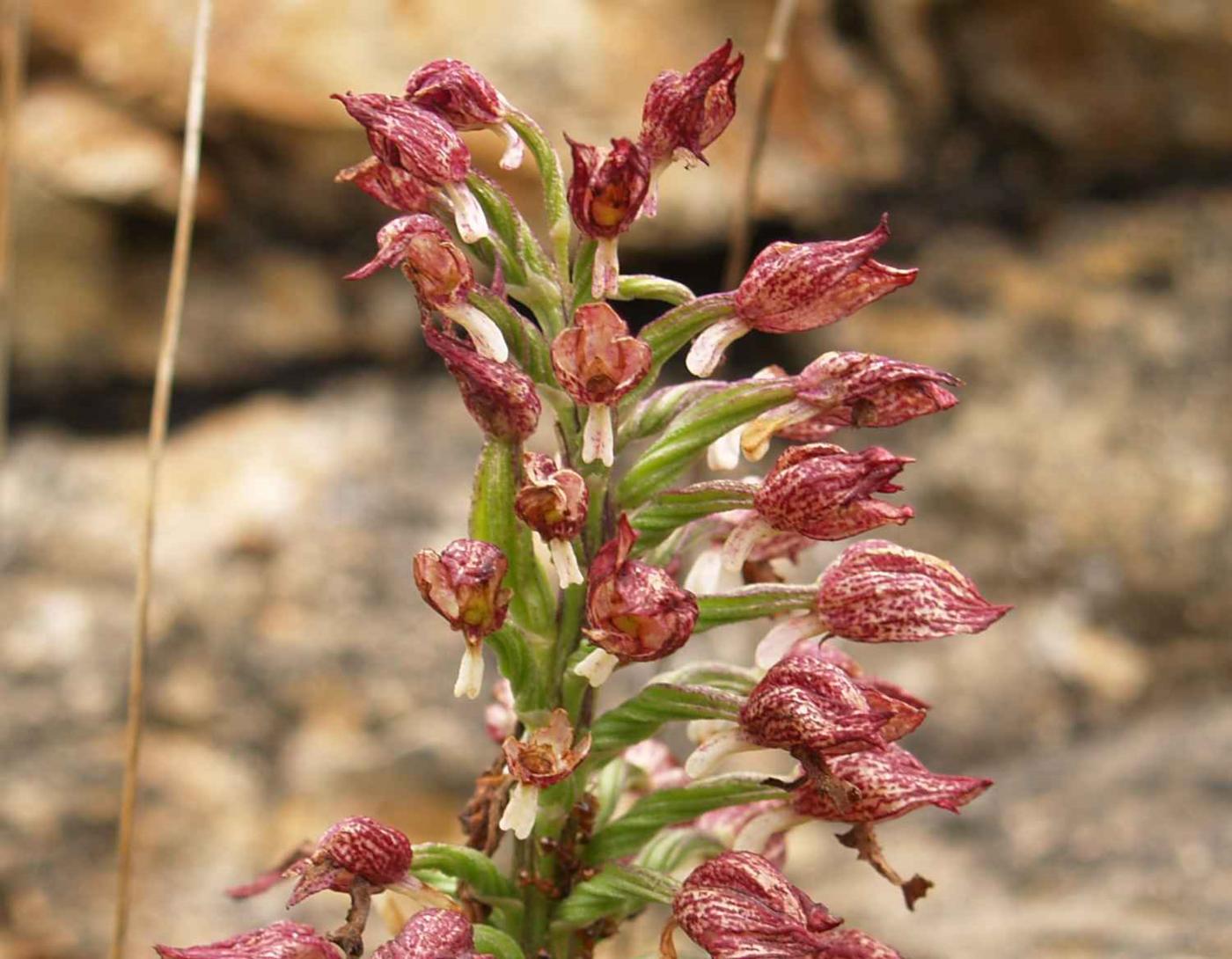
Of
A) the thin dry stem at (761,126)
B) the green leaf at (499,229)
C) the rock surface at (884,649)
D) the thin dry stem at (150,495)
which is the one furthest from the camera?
the rock surface at (884,649)

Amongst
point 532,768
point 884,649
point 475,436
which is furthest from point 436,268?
point 884,649

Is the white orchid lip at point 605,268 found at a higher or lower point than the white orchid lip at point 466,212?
lower

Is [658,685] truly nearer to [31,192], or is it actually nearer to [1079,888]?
[1079,888]

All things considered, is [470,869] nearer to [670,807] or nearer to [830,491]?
[670,807]

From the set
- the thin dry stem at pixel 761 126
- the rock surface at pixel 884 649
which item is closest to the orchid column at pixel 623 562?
the thin dry stem at pixel 761 126

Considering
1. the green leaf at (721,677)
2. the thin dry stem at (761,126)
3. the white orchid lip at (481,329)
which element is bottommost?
the green leaf at (721,677)

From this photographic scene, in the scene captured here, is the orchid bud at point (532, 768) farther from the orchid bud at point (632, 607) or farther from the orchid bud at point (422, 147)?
the orchid bud at point (422, 147)

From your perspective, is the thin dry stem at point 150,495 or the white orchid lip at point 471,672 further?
the thin dry stem at point 150,495
